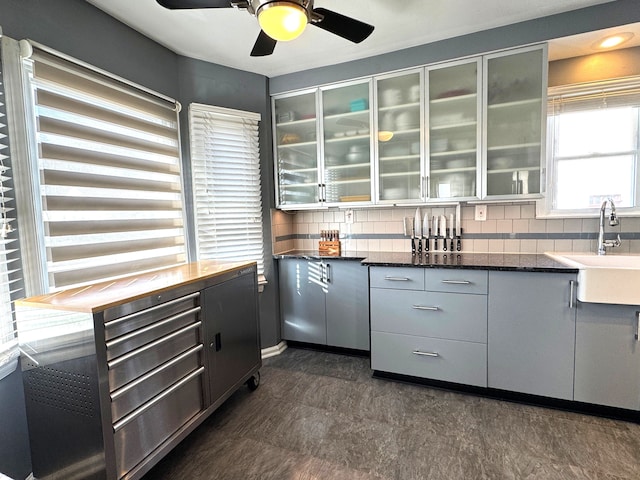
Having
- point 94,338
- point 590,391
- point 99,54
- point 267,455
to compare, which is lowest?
point 267,455

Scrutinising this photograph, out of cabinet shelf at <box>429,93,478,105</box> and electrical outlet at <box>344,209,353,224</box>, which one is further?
electrical outlet at <box>344,209,353,224</box>

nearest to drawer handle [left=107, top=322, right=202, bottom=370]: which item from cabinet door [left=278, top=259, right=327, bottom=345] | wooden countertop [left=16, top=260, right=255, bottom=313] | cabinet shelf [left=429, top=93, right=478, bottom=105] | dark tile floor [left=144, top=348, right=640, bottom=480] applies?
wooden countertop [left=16, top=260, right=255, bottom=313]

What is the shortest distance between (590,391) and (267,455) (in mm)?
1960

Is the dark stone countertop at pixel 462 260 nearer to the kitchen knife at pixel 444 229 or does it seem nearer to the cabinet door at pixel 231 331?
the kitchen knife at pixel 444 229

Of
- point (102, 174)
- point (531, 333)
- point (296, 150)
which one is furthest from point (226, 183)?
point (531, 333)

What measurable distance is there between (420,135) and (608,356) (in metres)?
1.91

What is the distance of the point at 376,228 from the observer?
306 cm

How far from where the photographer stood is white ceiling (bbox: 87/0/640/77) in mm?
1973

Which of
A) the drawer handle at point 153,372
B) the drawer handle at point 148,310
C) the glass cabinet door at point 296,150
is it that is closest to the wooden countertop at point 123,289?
the drawer handle at point 148,310

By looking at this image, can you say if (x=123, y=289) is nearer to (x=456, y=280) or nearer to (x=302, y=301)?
(x=302, y=301)

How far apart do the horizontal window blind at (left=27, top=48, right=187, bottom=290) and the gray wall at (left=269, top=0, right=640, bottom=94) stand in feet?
4.21

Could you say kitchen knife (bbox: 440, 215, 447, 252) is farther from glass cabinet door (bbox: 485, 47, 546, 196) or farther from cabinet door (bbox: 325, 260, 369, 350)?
cabinet door (bbox: 325, 260, 369, 350)

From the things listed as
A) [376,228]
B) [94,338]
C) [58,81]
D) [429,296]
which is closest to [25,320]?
[94,338]

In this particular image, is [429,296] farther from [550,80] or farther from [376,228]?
[550,80]
